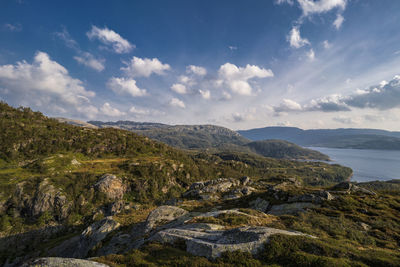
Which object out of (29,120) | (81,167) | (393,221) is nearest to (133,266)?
(393,221)

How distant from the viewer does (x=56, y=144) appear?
380 feet

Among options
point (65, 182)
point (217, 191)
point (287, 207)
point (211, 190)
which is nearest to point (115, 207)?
point (65, 182)

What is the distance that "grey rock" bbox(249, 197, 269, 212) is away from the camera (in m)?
34.3

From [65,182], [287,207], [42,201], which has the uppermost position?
[287,207]

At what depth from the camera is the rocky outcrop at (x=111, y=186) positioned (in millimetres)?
91512

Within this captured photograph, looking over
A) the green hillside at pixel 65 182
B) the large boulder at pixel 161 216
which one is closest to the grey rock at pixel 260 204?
the green hillside at pixel 65 182

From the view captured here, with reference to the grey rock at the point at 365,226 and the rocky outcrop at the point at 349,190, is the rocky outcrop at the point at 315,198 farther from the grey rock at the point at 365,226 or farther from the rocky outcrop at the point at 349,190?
the rocky outcrop at the point at 349,190

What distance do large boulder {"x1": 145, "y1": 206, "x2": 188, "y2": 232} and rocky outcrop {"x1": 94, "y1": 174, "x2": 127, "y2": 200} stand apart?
277ft

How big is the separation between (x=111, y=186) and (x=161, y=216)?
87.1 m

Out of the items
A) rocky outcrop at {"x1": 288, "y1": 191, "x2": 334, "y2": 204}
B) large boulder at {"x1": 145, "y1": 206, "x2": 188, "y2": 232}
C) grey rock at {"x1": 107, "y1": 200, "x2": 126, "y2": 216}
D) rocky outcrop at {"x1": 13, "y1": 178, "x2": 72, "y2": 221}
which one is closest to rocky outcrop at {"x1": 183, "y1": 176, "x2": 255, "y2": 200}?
rocky outcrop at {"x1": 288, "y1": 191, "x2": 334, "y2": 204}

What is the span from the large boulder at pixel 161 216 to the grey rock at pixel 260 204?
705 inches

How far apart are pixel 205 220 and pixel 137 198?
10229cm

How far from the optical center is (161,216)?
2508cm

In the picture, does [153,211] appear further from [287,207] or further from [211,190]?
[211,190]
